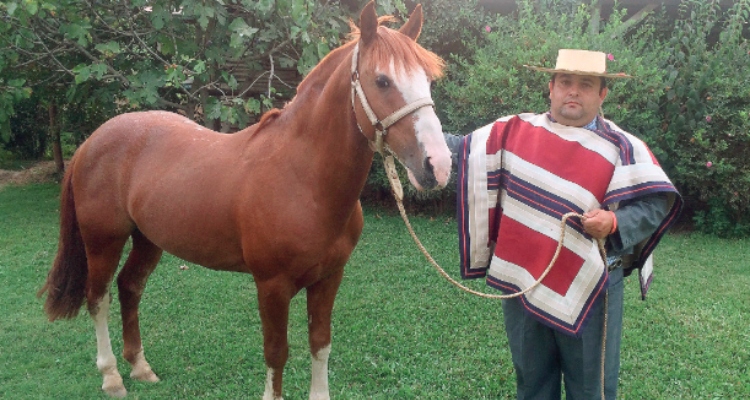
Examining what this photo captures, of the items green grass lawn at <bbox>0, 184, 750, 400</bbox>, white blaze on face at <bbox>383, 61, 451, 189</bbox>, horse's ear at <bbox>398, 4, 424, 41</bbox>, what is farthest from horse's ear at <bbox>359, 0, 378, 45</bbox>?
green grass lawn at <bbox>0, 184, 750, 400</bbox>

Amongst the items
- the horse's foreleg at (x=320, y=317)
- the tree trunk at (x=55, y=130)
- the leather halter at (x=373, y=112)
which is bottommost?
the tree trunk at (x=55, y=130)

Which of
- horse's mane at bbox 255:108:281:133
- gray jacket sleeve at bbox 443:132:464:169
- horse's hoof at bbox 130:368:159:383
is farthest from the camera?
horse's hoof at bbox 130:368:159:383

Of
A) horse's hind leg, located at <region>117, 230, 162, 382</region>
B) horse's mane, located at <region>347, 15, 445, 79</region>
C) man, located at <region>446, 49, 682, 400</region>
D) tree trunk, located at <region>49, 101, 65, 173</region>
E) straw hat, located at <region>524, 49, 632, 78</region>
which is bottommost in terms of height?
tree trunk, located at <region>49, 101, 65, 173</region>

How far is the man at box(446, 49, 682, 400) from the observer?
1.94m

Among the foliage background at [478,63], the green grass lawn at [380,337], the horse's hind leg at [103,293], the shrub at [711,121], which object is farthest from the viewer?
the shrub at [711,121]

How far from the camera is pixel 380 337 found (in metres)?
3.96

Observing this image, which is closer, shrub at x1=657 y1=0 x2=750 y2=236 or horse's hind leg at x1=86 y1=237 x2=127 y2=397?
horse's hind leg at x1=86 y1=237 x2=127 y2=397

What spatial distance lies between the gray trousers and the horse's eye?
1096 mm

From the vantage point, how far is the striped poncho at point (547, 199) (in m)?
1.96

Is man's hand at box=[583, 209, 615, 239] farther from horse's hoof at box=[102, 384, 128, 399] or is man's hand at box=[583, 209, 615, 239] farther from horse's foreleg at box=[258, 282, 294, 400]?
horse's hoof at box=[102, 384, 128, 399]

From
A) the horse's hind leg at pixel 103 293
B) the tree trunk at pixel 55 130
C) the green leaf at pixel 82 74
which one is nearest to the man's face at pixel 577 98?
the horse's hind leg at pixel 103 293

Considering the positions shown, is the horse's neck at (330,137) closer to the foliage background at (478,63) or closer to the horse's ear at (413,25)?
the horse's ear at (413,25)

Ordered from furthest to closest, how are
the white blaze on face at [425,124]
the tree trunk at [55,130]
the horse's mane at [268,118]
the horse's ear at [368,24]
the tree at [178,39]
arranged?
the tree trunk at [55,130] → the tree at [178,39] → the horse's mane at [268,118] → the horse's ear at [368,24] → the white blaze on face at [425,124]

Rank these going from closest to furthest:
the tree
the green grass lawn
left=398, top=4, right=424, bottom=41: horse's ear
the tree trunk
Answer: left=398, top=4, right=424, bottom=41: horse's ear
the green grass lawn
the tree
the tree trunk
